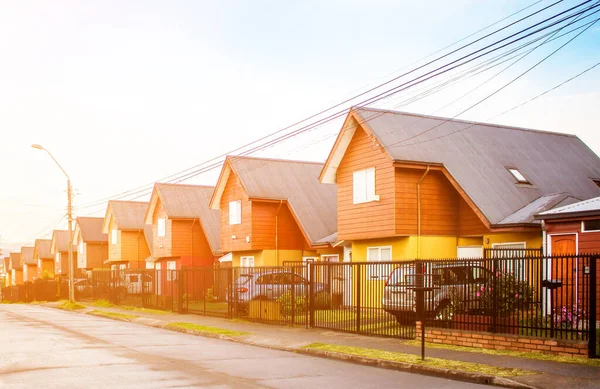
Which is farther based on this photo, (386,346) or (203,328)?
(203,328)

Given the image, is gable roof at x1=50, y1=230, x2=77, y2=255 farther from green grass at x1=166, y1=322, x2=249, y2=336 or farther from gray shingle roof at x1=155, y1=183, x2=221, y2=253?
green grass at x1=166, y1=322, x2=249, y2=336

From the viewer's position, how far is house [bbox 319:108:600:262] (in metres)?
27.5

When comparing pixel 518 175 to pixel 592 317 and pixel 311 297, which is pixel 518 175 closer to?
pixel 311 297

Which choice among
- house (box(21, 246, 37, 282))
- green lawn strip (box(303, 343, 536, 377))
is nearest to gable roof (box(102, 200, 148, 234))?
green lawn strip (box(303, 343, 536, 377))

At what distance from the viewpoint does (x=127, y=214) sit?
62.9 metres

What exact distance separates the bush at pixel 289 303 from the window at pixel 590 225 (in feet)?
29.6

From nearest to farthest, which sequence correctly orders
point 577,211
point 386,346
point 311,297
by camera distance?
point 386,346 < point 577,211 < point 311,297

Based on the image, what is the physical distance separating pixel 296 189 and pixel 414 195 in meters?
13.1

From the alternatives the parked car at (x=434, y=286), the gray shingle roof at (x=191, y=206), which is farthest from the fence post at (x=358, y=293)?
the gray shingle roof at (x=191, y=206)

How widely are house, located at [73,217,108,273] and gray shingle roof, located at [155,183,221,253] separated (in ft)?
73.8

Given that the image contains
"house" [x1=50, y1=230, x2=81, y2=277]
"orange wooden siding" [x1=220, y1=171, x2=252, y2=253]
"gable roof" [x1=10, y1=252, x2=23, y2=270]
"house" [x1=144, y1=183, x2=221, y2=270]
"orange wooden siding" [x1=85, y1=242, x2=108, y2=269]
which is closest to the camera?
"orange wooden siding" [x1=220, y1=171, x2=252, y2=253]

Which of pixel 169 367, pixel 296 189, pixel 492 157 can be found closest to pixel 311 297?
pixel 169 367

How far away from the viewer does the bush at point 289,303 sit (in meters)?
24.1

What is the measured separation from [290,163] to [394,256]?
16.0 m
